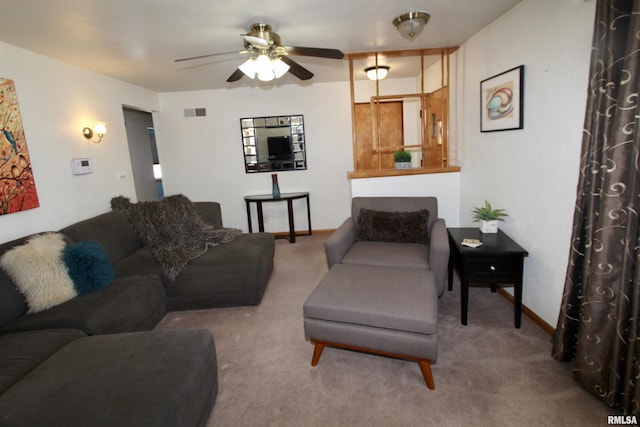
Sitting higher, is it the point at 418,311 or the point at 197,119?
the point at 197,119

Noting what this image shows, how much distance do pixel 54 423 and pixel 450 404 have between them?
1.77 m

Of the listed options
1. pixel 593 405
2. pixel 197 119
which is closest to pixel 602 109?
pixel 593 405

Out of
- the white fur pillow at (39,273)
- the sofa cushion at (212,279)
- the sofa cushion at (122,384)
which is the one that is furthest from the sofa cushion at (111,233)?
the sofa cushion at (122,384)

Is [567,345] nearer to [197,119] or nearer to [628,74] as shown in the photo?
[628,74]

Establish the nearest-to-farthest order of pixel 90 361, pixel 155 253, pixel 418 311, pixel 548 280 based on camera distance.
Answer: pixel 90 361 → pixel 418 311 → pixel 548 280 → pixel 155 253

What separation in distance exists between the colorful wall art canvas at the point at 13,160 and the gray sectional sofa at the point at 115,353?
1.13 feet

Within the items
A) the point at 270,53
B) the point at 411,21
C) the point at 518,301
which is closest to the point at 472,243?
the point at 518,301

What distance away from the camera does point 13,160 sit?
2.54m

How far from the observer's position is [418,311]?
1.89 metres

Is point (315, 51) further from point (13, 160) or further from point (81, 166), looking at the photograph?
point (81, 166)

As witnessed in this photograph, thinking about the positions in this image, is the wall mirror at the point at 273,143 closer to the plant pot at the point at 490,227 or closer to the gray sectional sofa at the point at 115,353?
the gray sectional sofa at the point at 115,353

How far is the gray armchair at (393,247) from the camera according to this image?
2529mm

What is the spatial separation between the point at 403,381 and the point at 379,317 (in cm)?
42

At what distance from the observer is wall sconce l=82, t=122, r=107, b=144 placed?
3.38 metres
